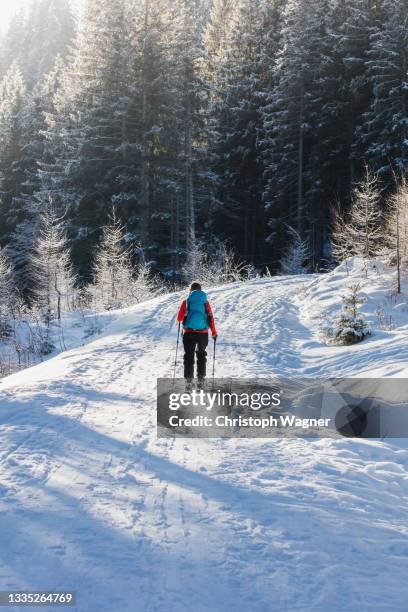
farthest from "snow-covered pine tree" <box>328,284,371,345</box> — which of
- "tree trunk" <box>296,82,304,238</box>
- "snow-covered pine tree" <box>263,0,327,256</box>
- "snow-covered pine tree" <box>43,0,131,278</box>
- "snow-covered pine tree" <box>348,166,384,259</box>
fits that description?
"snow-covered pine tree" <box>43,0,131,278</box>

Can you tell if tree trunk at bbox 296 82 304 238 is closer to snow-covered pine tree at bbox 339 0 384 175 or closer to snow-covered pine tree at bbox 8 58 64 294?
snow-covered pine tree at bbox 339 0 384 175

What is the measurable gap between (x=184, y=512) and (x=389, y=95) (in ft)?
101

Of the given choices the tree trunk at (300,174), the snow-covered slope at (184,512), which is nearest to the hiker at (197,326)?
the snow-covered slope at (184,512)

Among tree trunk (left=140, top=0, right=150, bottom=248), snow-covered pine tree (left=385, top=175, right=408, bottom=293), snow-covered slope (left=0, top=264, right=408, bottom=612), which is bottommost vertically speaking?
snow-covered slope (left=0, top=264, right=408, bottom=612)

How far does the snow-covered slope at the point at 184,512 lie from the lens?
3.20 m

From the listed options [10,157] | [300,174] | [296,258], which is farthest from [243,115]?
[10,157]

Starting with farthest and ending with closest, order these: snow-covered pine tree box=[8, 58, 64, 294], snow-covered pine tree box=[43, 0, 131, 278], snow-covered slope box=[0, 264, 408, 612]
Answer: snow-covered pine tree box=[8, 58, 64, 294]
snow-covered pine tree box=[43, 0, 131, 278]
snow-covered slope box=[0, 264, 408, 612]

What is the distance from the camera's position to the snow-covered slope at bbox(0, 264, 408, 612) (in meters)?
3.20

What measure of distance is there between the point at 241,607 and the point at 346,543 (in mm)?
1110

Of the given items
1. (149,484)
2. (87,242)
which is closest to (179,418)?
(149,484)

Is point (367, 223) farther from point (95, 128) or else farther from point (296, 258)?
point (95, 128)

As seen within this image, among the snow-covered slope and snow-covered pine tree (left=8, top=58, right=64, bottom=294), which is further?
snow-covered pine tree (left=8, top=58, right=64, bottom=294)

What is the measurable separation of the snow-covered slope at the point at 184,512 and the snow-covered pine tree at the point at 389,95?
23.5 m

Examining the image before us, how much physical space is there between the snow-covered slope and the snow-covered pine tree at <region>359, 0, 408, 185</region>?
76.9 feet
